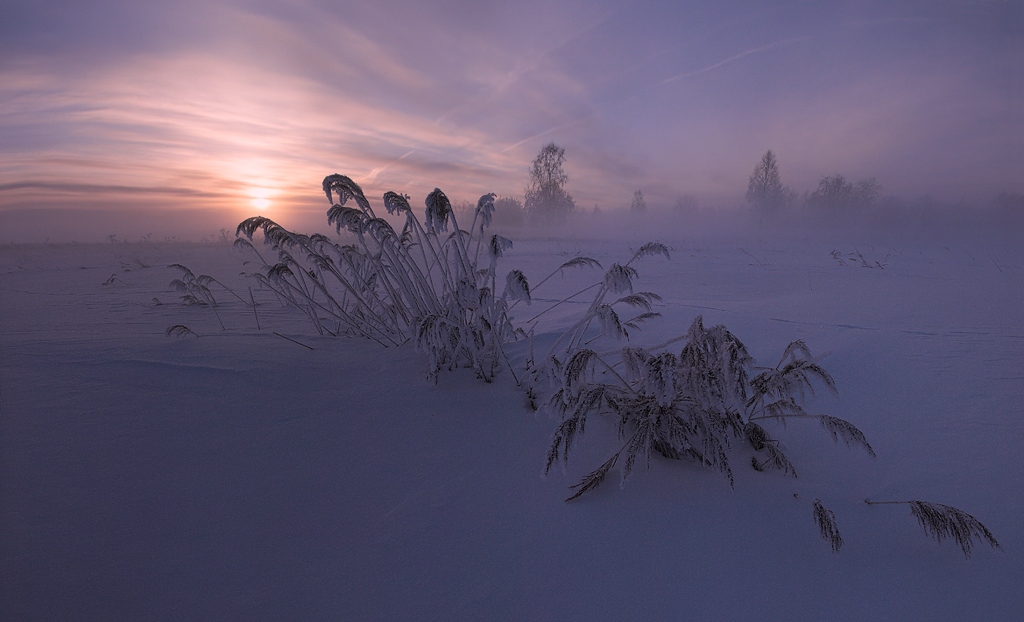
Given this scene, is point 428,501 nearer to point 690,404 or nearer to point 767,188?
point 690,404

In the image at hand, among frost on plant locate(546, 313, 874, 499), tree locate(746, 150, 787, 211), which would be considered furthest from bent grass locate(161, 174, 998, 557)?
tree locate(746, 150, 787, 211)

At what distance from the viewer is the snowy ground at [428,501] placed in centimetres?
110

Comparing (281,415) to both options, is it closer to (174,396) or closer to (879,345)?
(174,396)

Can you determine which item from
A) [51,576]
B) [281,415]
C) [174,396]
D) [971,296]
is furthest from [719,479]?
[971,296]

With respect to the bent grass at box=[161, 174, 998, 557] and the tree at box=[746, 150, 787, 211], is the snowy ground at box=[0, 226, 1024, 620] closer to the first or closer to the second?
the bent grass at box=[161, 174, 998, 557]

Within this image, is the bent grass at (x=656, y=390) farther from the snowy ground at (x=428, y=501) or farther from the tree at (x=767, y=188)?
the tree at (x=767, y=188)

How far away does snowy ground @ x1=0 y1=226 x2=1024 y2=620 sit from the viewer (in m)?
1.10

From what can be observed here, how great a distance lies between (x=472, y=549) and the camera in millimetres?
1271

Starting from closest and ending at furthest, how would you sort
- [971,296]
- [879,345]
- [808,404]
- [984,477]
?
[984,477]
[808,404]
[879,345]
[971,296]

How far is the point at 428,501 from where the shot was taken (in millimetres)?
1455

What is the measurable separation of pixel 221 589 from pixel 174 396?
4.16 ft

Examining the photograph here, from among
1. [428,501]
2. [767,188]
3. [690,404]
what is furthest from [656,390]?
[767,188]

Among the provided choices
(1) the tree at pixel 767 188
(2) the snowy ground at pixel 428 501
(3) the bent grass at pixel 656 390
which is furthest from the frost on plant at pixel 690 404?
(1) the tree at pixel 767 188

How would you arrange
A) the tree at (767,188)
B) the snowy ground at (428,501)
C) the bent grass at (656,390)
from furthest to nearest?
the tree at (767,188) < the bent grass at (656,390) < the snowy ground at (428,501)
